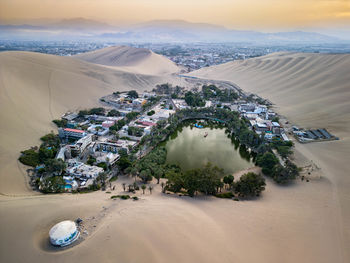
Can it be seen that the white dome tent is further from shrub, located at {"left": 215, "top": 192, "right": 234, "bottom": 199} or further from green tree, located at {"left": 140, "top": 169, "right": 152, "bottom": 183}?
shrub, located at {"left": 215, "top": 192, "right": 234, "bottom": 199}

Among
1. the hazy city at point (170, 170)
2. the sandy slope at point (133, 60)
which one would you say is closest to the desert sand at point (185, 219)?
the hazy city at point (170, 170)

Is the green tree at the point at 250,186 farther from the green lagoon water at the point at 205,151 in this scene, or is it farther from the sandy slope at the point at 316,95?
the green lagoon water at the point at 205,151

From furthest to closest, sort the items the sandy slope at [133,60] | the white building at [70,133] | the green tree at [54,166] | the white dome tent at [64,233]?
the sandy slope at [133,60] < the white building at [70,133] < the green tree at [54,166] < the white dome tent at [64,233]

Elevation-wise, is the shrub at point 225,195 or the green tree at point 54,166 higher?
Answer: the green tree at point 54,166

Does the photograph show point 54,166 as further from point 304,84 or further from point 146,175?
point 304,84

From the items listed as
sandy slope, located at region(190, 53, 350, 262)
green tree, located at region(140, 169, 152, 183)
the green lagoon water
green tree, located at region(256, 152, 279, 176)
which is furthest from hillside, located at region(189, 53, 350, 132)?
green tree, located at region(140, 169, 152, 183)

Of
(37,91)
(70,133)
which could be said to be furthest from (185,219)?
(37,91)

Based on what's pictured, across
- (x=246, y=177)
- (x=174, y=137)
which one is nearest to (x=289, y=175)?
(x=246, y=177)

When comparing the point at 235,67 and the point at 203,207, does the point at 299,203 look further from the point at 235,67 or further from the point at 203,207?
the point at 235,67
